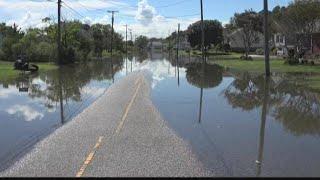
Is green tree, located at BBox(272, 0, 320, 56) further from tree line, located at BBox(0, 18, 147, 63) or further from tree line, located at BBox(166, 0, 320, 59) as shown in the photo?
tree line, located at BBox(0, 18, 147, 63)

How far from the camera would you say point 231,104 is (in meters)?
22.2

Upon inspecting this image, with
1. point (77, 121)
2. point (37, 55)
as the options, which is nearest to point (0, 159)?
point (77, 121)

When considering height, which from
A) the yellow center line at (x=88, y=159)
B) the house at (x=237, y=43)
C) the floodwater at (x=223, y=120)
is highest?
the house at (x=237, y=43)

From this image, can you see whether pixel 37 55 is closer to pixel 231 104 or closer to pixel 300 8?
pixel 300 8

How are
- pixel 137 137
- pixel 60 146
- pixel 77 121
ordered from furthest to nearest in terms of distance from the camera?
pixel 77 121
pixel 137 137
pixel 60 146

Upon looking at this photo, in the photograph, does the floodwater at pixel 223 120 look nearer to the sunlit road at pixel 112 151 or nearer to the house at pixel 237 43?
the sunlit road at pixel 112 151

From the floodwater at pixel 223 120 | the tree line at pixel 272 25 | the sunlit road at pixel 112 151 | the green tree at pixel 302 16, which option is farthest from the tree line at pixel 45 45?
the sunlit road at pixel 112 151

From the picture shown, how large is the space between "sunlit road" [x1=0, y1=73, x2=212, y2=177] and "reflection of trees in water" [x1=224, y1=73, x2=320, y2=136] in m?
3.87

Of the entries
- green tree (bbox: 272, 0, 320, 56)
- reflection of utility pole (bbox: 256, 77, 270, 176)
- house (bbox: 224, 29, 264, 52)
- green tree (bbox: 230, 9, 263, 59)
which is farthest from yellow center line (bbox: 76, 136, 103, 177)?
house (bbox: 224, 29, 264, 52)

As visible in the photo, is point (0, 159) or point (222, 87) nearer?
point (0, 159)

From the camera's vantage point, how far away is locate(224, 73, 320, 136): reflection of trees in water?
1638 cm

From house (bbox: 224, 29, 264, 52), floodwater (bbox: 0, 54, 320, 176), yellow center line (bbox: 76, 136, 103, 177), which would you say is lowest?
yellow center line (bbox: 76, 136, 103, 177)

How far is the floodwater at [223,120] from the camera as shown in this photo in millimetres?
11195

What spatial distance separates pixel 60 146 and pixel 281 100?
12.5m
